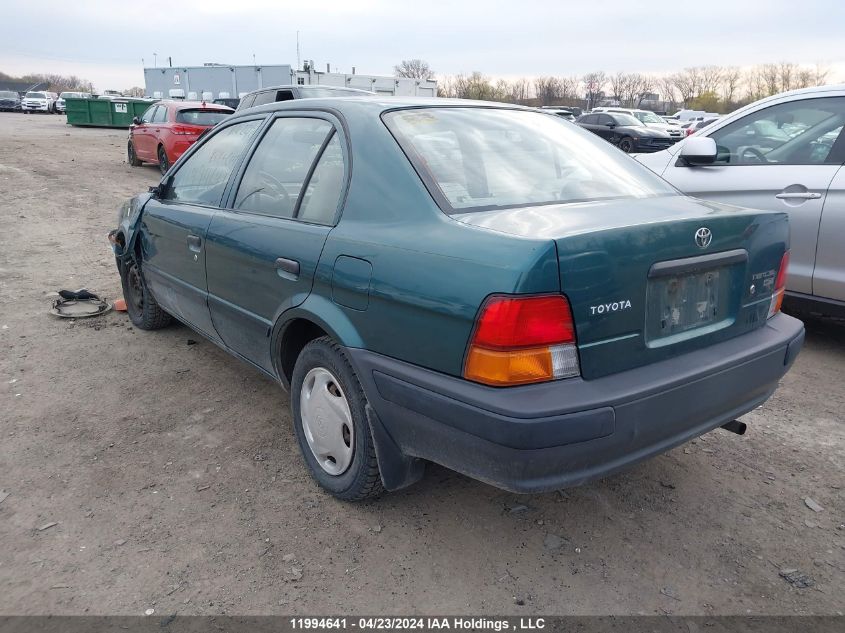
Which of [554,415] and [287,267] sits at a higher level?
[287,267]

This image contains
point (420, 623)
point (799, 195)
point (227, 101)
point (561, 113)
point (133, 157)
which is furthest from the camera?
point (227, 101)

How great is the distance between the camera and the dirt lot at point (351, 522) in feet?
7.66

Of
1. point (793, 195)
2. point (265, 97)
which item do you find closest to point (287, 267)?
point (793, 195)

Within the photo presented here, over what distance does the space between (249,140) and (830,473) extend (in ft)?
11.0

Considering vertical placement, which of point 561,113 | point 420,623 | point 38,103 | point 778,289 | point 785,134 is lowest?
point 420,623

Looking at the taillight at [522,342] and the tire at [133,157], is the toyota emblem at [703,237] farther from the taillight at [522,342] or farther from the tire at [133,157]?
the tire at [133,157]

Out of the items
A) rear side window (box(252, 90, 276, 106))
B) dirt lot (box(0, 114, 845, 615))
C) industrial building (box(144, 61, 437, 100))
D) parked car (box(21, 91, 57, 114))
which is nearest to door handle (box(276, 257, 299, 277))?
dirt lot (box(0, 114, 845, 615))

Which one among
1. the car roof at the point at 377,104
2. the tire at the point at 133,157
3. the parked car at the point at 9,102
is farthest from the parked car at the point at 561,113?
the parked car at the point at 9,102

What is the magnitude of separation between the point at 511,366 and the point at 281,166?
5.80ft

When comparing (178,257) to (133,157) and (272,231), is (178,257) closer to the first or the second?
(272,231)

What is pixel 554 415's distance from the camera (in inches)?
79.7

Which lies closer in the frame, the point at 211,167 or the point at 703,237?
the point at 703,237

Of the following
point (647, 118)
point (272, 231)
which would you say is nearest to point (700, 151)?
point (272, 231)

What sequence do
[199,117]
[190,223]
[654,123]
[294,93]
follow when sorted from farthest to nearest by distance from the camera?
[654,123] < [199,117] < [294,93] < [190,223]
